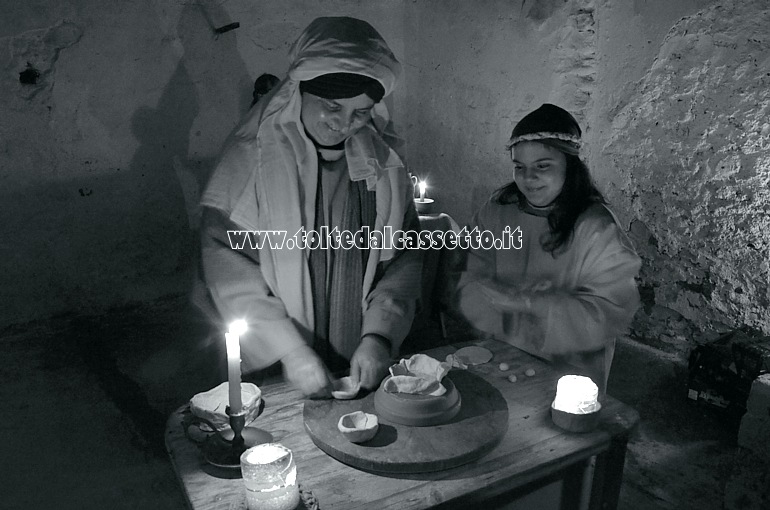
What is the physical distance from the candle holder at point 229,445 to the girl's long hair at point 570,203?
61.8 inches

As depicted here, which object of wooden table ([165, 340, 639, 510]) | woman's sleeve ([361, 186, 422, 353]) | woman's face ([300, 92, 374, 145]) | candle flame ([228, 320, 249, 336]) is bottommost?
wooden table ([165, 340, 639, 510])

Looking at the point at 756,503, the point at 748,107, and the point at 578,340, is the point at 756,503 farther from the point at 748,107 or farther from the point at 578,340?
the point at 748,107

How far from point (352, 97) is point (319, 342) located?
99 cm

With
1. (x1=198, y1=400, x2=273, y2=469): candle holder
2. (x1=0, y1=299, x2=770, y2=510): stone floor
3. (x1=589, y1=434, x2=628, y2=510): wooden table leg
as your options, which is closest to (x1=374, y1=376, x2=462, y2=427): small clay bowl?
(x1=198, y1=400, x2=273, y2=469): candle holder

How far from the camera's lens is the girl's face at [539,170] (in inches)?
99.2

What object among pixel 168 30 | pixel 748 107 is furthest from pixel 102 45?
pixel 748 107

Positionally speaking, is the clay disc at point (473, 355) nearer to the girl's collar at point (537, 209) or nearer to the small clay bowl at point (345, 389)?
the small clay bowl at point (345, 389)

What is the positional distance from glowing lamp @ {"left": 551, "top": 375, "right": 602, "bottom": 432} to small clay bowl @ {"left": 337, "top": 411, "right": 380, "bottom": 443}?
57cm

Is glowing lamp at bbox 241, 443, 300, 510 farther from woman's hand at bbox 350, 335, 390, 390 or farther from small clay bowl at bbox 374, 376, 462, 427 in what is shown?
woman's hand at bbox 350, 335, 390, 390

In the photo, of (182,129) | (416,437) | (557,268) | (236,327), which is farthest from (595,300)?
(182,129)

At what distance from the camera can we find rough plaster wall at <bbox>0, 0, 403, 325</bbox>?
4.98 metres

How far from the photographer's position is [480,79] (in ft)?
18.4

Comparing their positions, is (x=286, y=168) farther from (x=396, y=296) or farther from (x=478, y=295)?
(x=478, y=295)

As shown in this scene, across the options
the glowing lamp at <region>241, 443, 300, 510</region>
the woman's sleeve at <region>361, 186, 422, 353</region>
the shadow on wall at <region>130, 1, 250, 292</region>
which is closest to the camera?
the glowing lamp at <region>241, 443, 300, 510</region>
